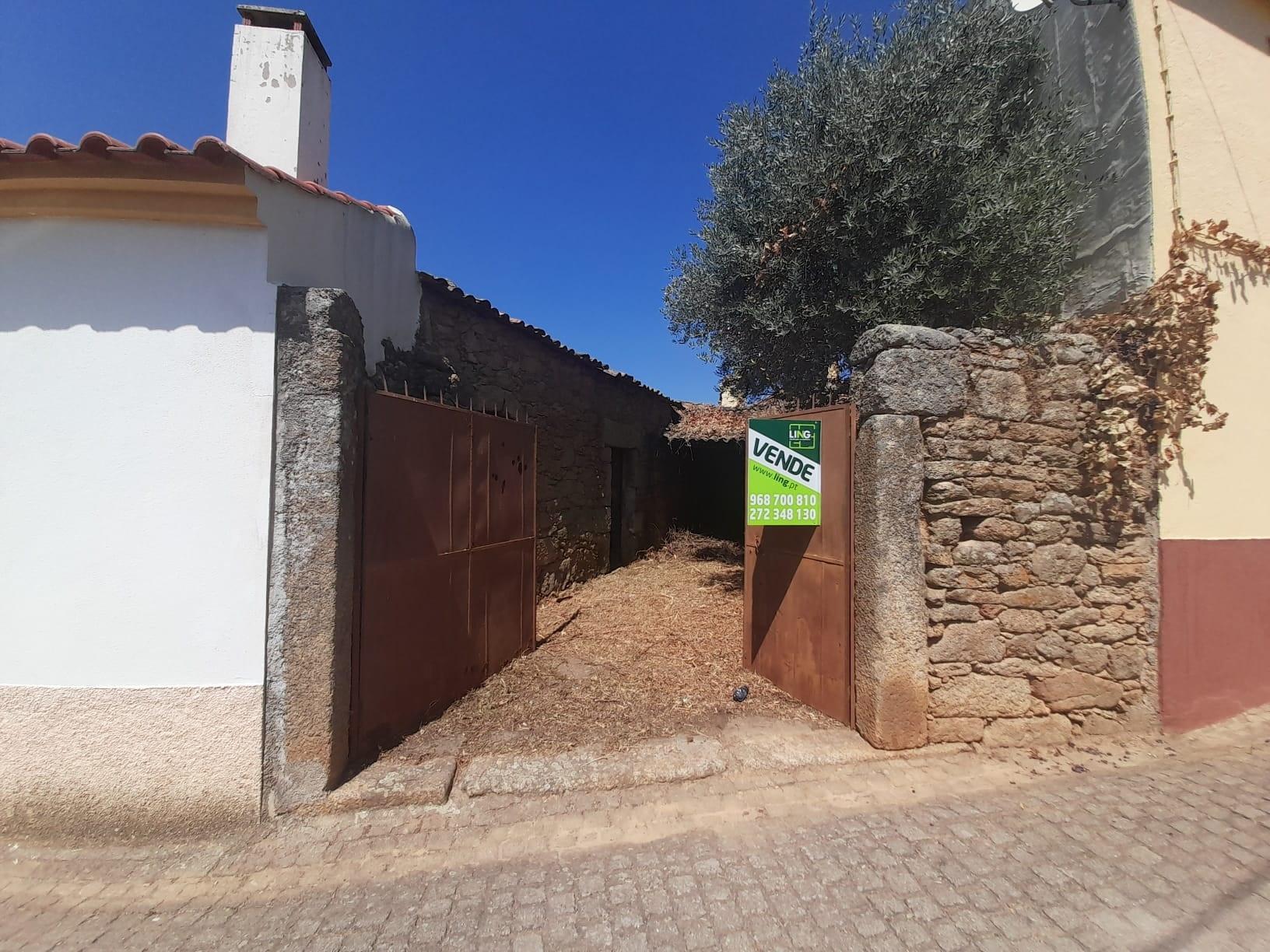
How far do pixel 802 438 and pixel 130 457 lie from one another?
3794mm

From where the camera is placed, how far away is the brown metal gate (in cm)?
355

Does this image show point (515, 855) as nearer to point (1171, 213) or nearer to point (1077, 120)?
point (1171, 213)

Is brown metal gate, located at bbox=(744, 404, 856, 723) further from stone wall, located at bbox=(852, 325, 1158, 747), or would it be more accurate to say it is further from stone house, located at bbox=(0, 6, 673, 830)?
stone house, located at bbox=(0, 6, 673, 830)

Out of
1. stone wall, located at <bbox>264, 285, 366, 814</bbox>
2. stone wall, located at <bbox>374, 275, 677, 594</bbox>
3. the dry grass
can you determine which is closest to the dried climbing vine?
the dry grass

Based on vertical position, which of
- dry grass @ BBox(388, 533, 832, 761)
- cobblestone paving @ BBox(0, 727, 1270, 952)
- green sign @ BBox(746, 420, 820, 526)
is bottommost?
cobblestone paving @ BBox(0, 727, 1270, 952)

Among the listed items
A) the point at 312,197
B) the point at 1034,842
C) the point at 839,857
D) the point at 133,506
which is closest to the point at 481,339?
the point at 312,197

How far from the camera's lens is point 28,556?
2.65m

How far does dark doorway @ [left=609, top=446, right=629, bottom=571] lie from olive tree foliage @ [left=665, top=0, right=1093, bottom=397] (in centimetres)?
418

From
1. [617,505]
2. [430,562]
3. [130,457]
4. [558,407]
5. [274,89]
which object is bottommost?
[430,562]

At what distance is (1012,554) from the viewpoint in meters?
3.41

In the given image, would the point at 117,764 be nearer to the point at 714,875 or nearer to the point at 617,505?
the point at 714,875

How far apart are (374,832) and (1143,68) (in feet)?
23.0

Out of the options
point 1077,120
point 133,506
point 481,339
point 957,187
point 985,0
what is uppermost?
point 985,0

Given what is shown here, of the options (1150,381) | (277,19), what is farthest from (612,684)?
(277,19)
